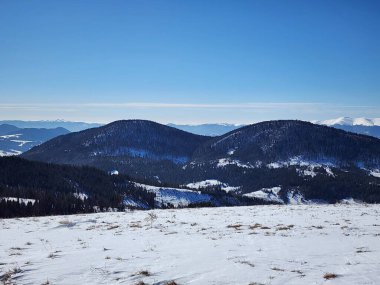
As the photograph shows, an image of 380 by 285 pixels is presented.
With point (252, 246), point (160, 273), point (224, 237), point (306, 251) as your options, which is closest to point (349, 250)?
point (306, 251)

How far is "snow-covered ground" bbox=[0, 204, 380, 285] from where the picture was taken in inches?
504

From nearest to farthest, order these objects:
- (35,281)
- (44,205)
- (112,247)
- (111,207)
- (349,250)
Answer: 1. (35,281)
2. (349,250)
3. (112,247)
4. (44,205)
5. (111,207)

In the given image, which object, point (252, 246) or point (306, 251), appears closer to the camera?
point (306, 251)

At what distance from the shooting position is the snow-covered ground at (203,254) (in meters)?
12.8

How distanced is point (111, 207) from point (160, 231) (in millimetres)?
131760

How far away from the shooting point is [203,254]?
16.6 metres

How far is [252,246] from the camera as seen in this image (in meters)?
18.3

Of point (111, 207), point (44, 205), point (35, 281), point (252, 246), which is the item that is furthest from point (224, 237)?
point (111, 207)

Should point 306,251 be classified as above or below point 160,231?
above

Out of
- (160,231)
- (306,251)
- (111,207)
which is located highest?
(306,251)

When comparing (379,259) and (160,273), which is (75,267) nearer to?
(160,273)

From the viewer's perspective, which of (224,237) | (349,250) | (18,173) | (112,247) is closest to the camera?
(349,250)

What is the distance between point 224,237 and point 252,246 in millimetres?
3734

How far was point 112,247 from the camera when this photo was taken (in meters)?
19.9
